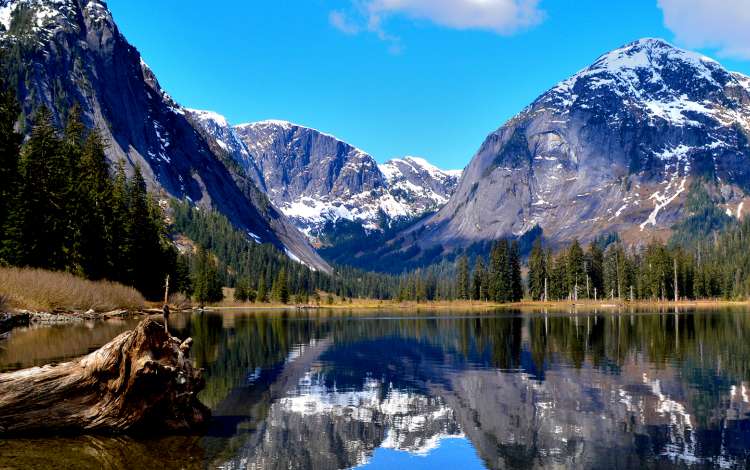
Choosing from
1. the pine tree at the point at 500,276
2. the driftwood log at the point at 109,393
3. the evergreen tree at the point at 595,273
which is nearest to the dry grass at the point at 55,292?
the driftwood log at the point at 109,393

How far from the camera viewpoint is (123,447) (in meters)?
17.1

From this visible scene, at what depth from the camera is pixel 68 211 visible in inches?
2852

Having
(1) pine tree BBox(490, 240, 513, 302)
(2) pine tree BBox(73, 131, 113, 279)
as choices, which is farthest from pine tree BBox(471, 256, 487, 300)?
(2) pine tree BBox(73, 131, 113, 279)

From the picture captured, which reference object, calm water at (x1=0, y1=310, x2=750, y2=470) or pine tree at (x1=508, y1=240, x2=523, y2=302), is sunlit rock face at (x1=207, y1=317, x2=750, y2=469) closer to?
calm water at (x1=0, y1=310, x2=750, y2=470)

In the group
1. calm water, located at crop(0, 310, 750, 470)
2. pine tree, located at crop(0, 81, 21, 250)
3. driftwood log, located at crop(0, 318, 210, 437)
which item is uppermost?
pine tree, located at crop(0, 81, 21, 250)

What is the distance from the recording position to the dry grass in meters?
52.8

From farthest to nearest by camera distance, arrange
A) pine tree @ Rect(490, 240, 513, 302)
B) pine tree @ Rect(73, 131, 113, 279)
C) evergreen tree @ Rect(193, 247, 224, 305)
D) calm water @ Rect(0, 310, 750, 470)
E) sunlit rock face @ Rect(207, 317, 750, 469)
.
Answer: pine tree @ Rect(490, 240, 513, 302) < evergreen tree @ Rect(193, 247, 224, 305) < pine tree @ Rect(73, 131, 113, 279) < sunlit rock face @ Rect(207, 317, 750, 469) < calm water @ Rect(0, 310, 750, 470)

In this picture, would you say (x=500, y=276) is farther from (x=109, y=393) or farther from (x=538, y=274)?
(x=109, y=393)

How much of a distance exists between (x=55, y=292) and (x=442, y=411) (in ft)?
162

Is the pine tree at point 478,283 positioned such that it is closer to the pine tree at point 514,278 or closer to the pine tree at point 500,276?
the pine tree at point 500,276

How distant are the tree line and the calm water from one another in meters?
23.1

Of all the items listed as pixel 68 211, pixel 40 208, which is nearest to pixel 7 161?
pixel 40 208

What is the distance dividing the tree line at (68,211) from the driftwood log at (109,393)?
49.4 m

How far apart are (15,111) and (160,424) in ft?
204
